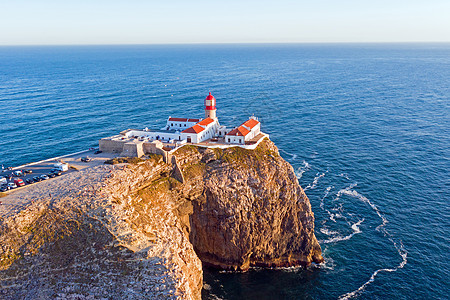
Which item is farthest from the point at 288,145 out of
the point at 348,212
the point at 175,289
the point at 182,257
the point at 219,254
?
the point at 175,289

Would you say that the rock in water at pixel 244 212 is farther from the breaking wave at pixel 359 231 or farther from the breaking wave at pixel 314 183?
the breaking wave at pixel 314 183

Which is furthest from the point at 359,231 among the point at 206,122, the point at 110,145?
the point at 110,145

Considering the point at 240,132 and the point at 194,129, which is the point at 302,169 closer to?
the point at 240,132

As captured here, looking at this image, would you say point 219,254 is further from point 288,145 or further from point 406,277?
point 288,145

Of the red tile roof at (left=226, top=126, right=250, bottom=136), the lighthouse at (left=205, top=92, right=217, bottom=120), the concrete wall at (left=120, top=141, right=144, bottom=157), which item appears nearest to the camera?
the concrete wall at (left=120, top=141, right=144, bottom=157)

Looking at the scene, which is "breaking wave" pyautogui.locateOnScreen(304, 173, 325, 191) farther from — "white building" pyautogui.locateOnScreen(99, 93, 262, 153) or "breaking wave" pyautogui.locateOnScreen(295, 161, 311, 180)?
"white building" pyautogui.locateOnScreen(99, 93, 262, 153)

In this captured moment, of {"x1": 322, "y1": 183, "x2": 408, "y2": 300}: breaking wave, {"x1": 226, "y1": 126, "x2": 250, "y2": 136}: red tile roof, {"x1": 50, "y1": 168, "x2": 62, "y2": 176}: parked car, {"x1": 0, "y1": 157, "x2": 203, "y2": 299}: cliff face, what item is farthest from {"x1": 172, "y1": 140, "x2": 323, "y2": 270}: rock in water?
{"x1": 50, "y1": 168, "x2": 62, "y2": 176}: parked car
